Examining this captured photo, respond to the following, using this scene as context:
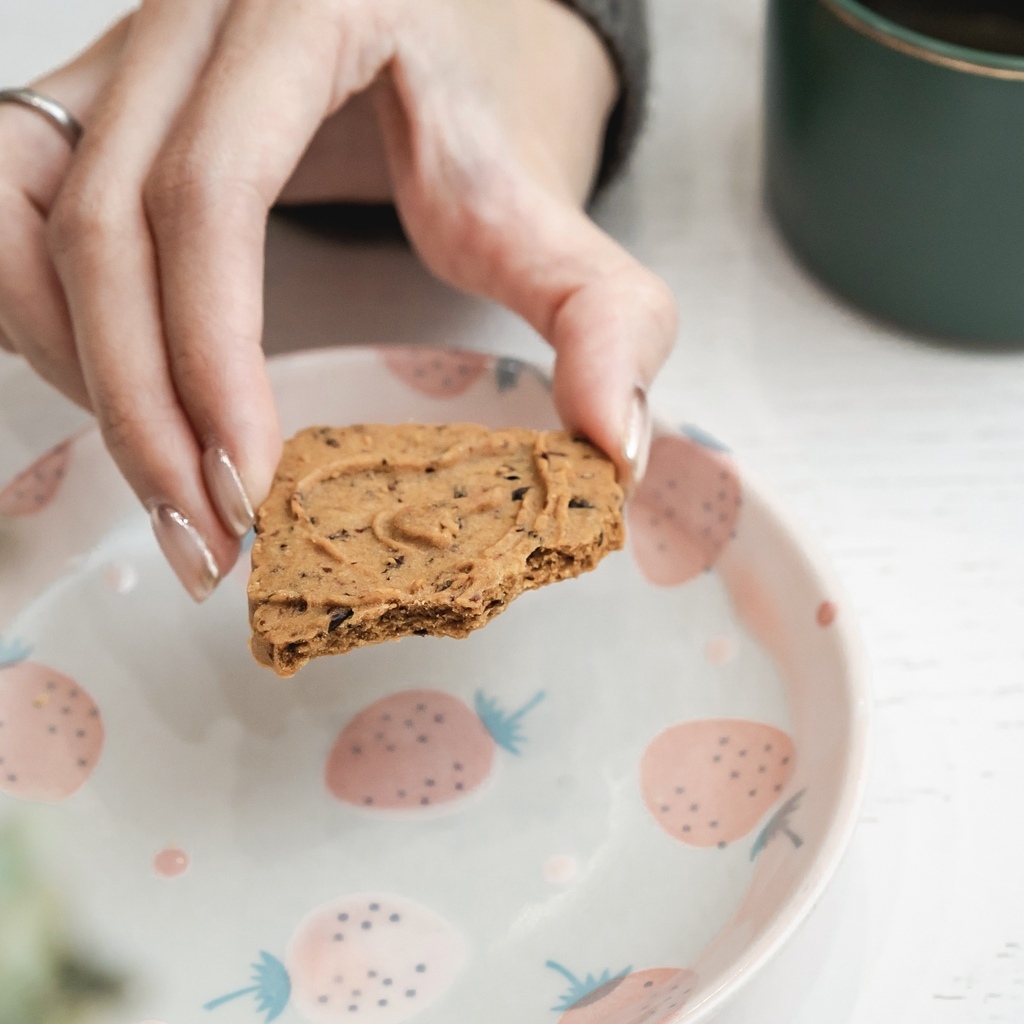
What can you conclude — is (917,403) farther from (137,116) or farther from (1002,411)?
(137,116)

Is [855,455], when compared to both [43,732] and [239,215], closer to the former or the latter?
[239,215]

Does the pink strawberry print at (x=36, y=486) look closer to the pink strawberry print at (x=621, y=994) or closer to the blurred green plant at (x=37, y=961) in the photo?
the blurred green plant at (x=37, y=961)

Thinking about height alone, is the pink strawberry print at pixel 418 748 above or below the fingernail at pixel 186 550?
below

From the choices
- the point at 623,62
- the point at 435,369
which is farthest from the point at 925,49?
the point at 435,369

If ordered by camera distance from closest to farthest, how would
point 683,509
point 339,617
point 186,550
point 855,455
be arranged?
1. point 339,617
2. point 186,550
3. point 683,509
4. point 855,455

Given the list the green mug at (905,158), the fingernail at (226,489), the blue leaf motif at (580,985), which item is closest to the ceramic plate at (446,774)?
the blue leaf motif at (580,985)

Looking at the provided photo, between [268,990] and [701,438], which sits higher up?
[701,438]

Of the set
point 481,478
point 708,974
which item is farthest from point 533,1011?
point 481,478
